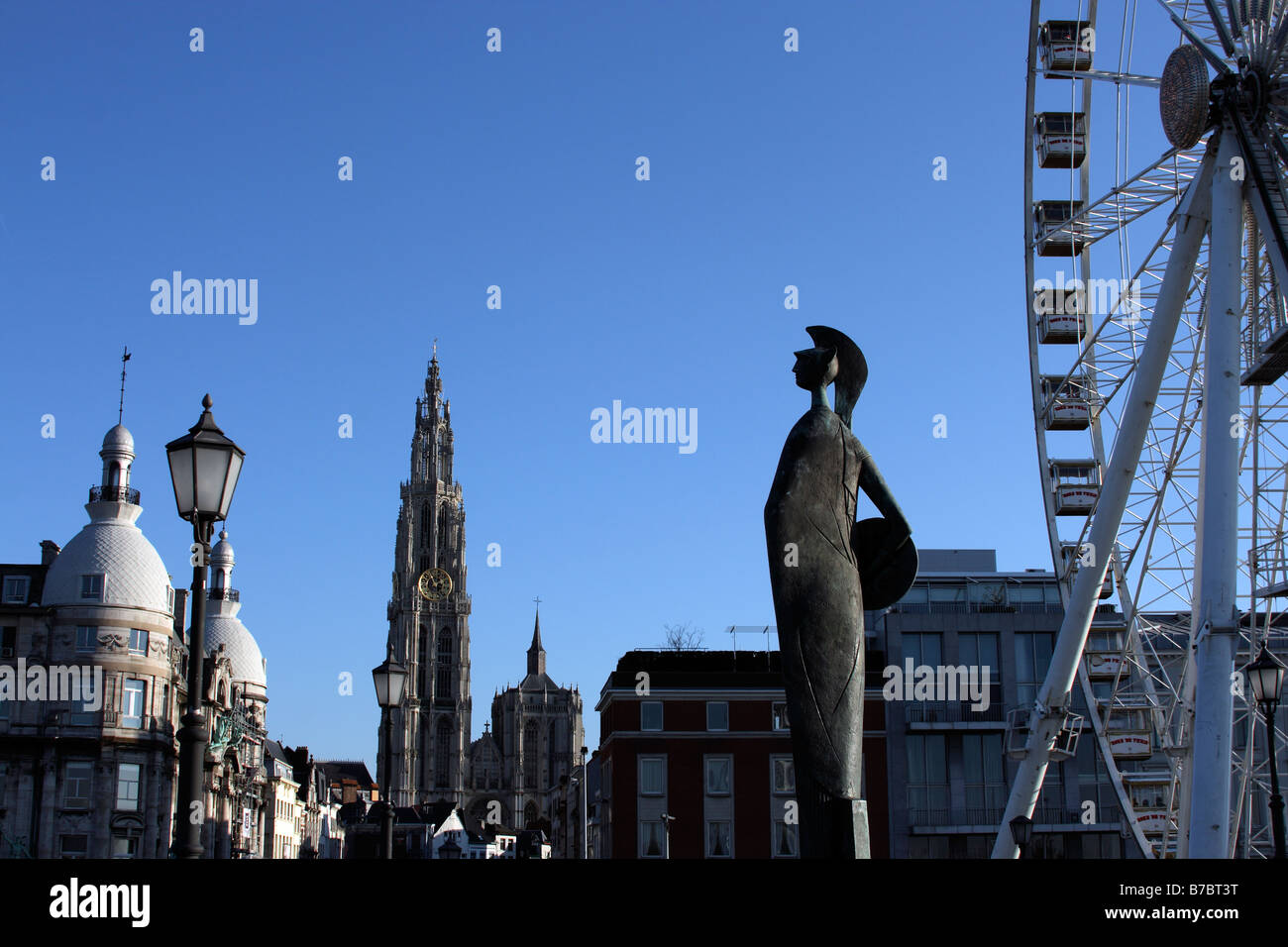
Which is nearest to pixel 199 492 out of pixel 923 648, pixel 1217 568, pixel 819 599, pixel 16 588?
pixel 819 599

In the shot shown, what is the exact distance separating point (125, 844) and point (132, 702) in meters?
6.77

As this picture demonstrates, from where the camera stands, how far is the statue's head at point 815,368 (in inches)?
539

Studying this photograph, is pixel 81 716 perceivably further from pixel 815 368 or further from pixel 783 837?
pixel 815 368

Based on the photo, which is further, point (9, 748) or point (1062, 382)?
point (9, 748)

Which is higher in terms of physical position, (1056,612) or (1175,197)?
(1175,197)

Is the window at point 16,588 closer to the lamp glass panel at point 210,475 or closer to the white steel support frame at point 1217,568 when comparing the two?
the white steel support frame at point 1217,568

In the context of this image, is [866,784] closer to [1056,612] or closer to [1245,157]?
[1056,612]

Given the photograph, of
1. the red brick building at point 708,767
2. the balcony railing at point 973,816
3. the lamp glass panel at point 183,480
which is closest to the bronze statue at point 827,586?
the lamp glass panel at point 183,480

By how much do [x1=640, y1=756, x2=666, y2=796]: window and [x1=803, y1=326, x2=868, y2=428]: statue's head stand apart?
51644mm

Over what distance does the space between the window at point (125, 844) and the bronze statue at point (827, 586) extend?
199 ft

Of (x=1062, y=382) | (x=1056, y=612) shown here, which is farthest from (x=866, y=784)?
(x=1062, y=382)

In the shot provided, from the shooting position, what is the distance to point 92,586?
67.4 m
